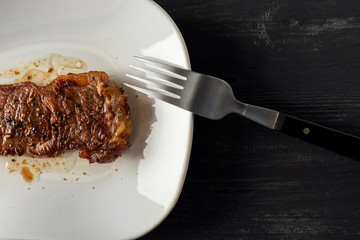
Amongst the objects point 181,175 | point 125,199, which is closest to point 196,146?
point 181,175

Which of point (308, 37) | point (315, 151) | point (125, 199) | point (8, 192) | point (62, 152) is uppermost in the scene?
point (308, 37)

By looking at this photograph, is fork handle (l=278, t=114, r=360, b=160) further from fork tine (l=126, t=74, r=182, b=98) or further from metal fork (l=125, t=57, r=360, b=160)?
fork tine (l=126, t=74, r=182, b=98)

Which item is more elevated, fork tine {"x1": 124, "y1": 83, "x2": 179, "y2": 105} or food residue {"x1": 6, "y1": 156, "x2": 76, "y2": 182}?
fork tine {"x1": 124, "y1": 83, "x2": 179, "y2": 105}

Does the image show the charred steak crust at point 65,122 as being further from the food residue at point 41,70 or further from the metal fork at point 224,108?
the metal fork at point 224,108

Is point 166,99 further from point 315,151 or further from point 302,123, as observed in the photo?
point 315,151

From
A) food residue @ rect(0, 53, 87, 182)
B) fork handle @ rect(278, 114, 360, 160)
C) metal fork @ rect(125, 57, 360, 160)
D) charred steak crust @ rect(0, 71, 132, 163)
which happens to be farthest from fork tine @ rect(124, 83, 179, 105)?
fork handle @ rect(278, 114, 360, 160)
